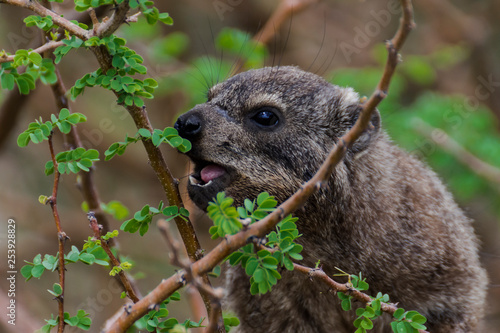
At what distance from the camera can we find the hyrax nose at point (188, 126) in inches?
126

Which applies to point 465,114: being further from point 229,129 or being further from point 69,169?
point 69,169

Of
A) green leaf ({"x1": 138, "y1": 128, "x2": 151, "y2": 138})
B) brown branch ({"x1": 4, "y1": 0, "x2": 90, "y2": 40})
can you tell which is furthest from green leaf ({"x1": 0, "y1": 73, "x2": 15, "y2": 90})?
green leaf ({"x1": 138, "y1": 128, "x2": 151, "y2": 138})

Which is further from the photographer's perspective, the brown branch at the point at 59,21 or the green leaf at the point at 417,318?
the brown branch at the point at 59,21

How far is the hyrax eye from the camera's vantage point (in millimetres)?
3510

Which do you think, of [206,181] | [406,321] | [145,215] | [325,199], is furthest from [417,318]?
[206,181]

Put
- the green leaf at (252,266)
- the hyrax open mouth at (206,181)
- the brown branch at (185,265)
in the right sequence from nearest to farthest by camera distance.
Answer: the brown branch at (185,265) → the green leaf at (252,266) → the hyrax open mouth at (206,181)

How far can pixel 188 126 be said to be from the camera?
10.6ft

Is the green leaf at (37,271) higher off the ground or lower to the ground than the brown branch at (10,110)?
lower

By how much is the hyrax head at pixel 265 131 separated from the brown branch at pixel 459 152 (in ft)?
7.27

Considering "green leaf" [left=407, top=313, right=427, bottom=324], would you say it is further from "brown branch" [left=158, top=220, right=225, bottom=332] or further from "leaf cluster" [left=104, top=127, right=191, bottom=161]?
"leaf cluster" [left=104, top=127, right=191, bottom=161]

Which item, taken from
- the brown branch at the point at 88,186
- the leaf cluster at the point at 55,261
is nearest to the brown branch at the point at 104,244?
the leaf cluster at the point at 55,261

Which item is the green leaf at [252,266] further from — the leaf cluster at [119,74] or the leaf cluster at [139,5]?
the leaf cluster at [139,5]

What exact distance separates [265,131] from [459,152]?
2983 millimetres

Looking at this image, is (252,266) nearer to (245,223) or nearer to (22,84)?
(245,223)
